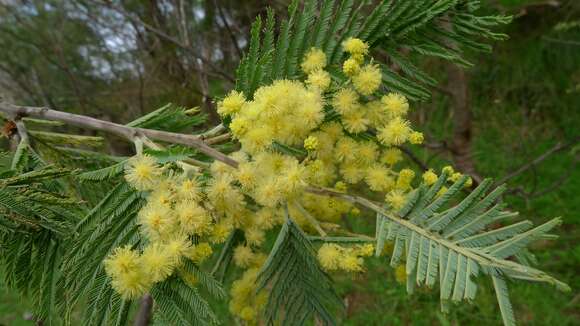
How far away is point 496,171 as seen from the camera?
15.5ft

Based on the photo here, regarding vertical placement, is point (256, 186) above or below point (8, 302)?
above

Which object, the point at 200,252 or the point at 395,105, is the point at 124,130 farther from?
the point at 395,105

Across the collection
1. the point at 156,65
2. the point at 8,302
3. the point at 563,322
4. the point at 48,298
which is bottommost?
the point at 8,302

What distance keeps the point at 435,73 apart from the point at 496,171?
4.08 ft

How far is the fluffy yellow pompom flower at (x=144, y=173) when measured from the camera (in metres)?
0.97

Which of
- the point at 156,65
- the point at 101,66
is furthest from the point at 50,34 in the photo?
the point at 156,65

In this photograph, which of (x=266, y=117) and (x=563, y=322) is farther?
(x=563, y=322)

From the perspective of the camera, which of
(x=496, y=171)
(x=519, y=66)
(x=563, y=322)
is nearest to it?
(x=563, y=322)

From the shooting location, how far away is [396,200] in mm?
1017

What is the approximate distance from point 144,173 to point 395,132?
57 centimetres

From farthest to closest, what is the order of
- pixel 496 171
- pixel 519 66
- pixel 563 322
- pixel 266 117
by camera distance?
pixel 496 171
pixel 519 66
pixel 563 322
pixel 266 117

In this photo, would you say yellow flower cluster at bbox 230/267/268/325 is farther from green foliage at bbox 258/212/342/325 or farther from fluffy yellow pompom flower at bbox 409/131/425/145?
fluffy yellow pompom flower at bbox 409/131/425/145

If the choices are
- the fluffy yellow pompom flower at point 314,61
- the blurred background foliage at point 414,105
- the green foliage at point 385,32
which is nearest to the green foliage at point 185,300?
the green foliage at point 385,32

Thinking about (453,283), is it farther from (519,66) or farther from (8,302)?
(8,302)
